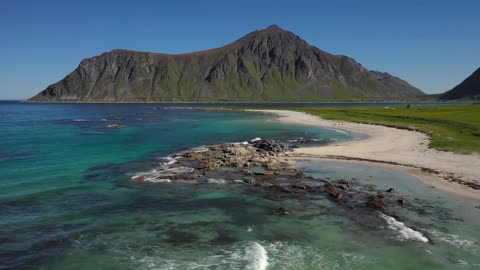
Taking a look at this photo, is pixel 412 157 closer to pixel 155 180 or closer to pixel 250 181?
pixel 250 181

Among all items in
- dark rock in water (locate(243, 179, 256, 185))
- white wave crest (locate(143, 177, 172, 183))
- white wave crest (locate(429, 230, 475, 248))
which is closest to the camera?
white wave crest (locate(429, 230, 475, 248))

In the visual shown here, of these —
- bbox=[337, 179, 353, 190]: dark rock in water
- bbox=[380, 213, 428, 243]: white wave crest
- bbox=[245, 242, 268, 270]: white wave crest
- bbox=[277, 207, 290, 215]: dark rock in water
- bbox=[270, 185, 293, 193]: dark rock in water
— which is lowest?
Result: bbox=[245, 242, 268, 270]: white wave crest

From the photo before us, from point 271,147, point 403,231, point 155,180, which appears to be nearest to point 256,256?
→ point 403,231

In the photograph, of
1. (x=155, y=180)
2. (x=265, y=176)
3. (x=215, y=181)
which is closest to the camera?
(x=215, y=181)

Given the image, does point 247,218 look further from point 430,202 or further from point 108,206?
point 430,202

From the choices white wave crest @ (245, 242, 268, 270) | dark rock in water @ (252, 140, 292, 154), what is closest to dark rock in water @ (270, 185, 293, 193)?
white wave crest @ (245, 242, 268, 270)

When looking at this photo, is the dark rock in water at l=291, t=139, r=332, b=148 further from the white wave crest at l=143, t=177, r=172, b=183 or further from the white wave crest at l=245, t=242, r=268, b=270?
the white wave crest at l=245, t=242, r=268, b=270

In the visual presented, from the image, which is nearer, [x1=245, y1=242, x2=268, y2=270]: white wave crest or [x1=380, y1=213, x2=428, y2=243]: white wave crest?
[x1=245, y1=242, x2=268, y2=270]: white wave crest
